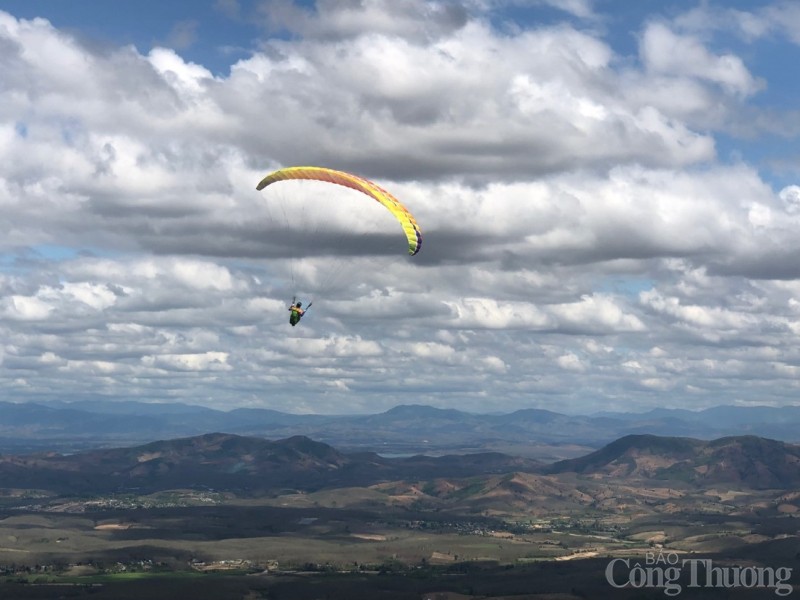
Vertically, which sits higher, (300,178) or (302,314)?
(300,178)

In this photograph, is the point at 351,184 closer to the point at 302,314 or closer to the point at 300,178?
the point at 300,178

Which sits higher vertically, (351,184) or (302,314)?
(351,184)

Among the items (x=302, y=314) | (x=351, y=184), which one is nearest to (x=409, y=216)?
(x=351, y=184)

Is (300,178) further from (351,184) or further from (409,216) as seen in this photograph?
(409,216)

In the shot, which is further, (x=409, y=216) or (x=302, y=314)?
(x=302, y=314)

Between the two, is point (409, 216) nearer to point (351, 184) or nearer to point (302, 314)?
point (351, 184)

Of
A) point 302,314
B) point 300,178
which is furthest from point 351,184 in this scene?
point 302,314
